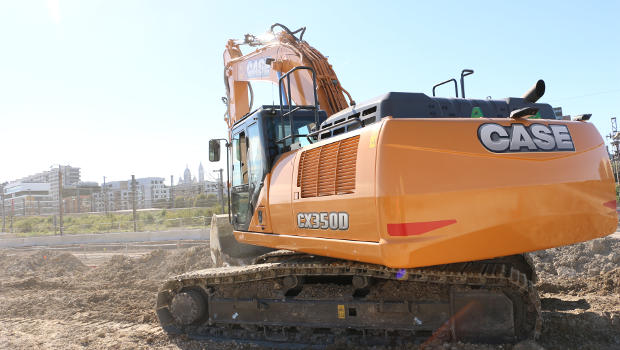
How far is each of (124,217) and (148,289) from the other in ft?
86.4

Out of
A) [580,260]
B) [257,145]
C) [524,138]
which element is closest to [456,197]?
[524,138]

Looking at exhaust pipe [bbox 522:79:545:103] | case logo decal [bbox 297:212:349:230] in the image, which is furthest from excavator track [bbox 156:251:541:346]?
exhaust pipe [bbox 522:79:545:103]

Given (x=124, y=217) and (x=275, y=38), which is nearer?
(x=275, y=38)

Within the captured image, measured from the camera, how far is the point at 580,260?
27.3 ft

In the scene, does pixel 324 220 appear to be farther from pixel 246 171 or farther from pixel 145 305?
pixel 145 305

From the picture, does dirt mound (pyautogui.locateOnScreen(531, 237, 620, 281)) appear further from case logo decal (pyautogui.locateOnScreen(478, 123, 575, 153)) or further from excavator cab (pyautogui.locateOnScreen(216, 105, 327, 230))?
excavator cab (pyautogui.locateOnScreen(216, 105, 327, 230))

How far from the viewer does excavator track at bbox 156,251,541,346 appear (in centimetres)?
390

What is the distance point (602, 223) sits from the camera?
3729 mm

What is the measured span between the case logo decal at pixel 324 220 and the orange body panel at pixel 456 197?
71 mm

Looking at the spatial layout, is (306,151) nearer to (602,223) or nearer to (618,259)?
(602,223)

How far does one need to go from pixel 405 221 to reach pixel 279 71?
5784 mm

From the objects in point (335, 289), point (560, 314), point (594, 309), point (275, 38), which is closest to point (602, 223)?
point (560, 314)

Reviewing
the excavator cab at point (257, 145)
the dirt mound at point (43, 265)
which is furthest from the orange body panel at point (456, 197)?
the dirt mound at point (43, 265)

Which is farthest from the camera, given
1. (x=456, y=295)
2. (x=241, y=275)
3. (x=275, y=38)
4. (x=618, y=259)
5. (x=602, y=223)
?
(x=275, y=38)
